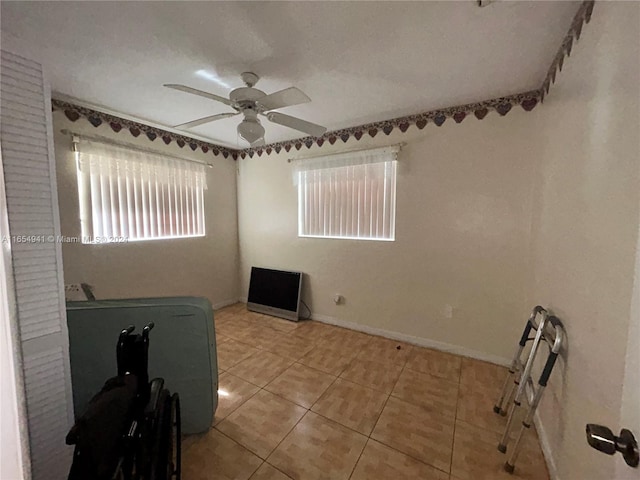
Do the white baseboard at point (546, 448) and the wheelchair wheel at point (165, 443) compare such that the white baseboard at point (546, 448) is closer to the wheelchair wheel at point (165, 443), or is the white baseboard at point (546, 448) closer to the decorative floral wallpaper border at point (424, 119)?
the wheelchair wheel at point (165, 443)

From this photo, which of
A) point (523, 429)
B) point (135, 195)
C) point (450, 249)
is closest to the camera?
point (523, 429)

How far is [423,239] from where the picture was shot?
2643 mm

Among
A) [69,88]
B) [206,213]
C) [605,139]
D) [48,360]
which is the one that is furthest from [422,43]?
[206,213]

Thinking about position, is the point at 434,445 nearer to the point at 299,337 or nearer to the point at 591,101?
the point at 299,337

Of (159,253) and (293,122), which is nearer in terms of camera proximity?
(293,122)

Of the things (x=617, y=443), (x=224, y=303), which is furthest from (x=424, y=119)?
(x=224, y=303)

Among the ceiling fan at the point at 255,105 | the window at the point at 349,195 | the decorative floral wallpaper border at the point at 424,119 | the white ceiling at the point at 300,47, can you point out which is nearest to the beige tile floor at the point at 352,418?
the window at the point at 349,195

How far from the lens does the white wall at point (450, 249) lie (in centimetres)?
224

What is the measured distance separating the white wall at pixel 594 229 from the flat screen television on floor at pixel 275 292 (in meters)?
2.55

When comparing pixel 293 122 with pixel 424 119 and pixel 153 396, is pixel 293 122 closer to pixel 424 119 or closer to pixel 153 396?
pixel 424 119

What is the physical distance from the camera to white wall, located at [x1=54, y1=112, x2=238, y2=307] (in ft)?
7.85

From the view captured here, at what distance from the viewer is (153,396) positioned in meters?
1.06

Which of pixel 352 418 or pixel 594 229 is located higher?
pixel 594 229

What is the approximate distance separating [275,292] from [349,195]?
67.2 inches
